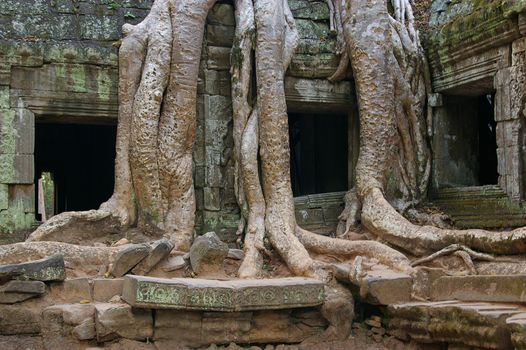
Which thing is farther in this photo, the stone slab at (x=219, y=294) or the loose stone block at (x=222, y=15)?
the loose stone block at (x=222, y=15)

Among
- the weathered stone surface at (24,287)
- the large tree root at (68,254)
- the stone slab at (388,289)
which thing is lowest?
the stone slab at (388,289)

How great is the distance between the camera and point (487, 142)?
357 inches

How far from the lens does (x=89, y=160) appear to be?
11.7 metres

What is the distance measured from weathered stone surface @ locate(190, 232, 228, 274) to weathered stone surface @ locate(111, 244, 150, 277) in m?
0.46

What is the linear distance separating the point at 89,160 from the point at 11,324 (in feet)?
22.4

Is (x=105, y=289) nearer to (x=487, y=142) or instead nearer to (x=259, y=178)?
(x=259, y=178)

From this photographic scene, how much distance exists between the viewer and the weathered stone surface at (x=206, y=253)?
234 inches

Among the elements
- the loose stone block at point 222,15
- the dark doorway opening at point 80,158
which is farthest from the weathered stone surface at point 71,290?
the dark doorway opening at point 80,158

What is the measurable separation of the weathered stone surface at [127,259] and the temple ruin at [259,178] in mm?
12

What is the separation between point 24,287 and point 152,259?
100cm

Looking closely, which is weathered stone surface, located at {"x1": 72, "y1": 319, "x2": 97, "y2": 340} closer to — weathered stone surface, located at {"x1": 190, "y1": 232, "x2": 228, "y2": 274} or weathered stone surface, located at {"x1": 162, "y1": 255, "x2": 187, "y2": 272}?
weathered stone surface, located at {"x1": 162, "y1": 255, "x2": 187, "y2": 272}

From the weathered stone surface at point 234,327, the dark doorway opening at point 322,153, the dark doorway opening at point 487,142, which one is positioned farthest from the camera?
the dark doorway opening at point 322,153

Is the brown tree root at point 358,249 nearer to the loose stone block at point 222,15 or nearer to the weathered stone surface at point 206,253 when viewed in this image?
the weathered stone surface at point 206,253

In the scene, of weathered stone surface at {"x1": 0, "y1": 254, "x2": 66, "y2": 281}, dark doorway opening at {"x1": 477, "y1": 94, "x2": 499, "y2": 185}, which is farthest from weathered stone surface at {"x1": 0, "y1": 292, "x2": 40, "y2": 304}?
dark doorway opening at {"x1": 477, "y1": 94, "x2": 499, "y2": 185}
